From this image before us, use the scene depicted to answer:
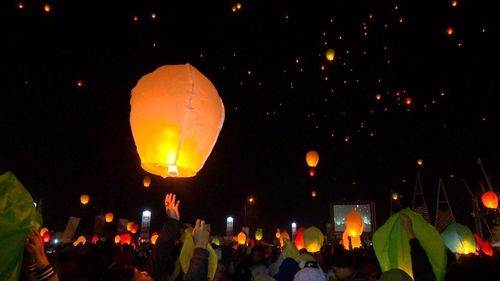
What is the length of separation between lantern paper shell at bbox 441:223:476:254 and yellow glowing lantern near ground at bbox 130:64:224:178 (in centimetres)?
682

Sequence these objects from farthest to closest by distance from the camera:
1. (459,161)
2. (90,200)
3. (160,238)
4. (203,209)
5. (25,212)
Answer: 1. (203,209)
2. (90,200)
3. (459,161)
4. (160,238)
5. (25,212)

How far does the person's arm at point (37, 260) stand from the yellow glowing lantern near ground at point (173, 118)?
86 cm

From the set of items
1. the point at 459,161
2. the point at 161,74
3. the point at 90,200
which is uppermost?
the point at 459,161

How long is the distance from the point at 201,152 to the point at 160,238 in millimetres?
793

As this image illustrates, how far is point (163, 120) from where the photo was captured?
2.52 metres

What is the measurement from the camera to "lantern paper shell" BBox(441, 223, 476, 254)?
24.8ft

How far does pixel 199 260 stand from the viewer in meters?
2.43

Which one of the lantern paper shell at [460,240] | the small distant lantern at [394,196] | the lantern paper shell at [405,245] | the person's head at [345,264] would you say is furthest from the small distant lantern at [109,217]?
the lantern paper shell at [405,245]

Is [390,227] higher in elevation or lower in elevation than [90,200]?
lower

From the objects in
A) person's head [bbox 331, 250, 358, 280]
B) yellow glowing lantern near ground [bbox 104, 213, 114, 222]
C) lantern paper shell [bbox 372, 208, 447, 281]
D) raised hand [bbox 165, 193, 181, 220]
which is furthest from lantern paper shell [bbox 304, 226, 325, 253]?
yellow glowing lantern near ground [bbox 104, 213, 114, 222]

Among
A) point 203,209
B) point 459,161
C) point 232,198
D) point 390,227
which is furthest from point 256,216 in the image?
point 390,227

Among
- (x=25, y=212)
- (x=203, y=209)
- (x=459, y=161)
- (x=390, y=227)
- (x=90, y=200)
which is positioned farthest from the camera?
(x=203, y=209)

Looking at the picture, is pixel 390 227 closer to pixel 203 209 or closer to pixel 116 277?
pixel 116 277

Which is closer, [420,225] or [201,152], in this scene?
[201,152]
